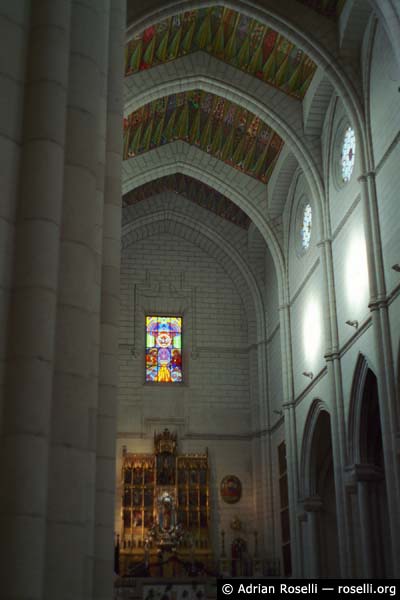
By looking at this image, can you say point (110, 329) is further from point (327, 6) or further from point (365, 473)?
point (327, 6)

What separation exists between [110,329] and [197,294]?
21.4 metres

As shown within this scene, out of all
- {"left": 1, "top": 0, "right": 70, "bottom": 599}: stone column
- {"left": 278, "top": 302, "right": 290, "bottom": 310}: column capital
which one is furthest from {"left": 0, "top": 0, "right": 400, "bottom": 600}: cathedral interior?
{"left": 278, "top": 302, "right": 290, "bottom": 310}: column capital

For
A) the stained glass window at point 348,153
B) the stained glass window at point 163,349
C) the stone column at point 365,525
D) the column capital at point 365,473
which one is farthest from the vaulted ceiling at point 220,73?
the stone column at point 365,525

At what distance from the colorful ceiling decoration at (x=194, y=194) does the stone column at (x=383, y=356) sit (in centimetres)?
1056

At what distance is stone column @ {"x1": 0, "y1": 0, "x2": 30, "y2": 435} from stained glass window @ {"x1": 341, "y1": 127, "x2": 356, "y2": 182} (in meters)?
13.9

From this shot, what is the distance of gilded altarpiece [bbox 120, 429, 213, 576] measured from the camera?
24469 mm

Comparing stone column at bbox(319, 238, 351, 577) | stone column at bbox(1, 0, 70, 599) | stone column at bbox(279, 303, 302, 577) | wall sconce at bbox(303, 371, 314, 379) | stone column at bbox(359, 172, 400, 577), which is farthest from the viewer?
stone column at bbox(279, 303, 302, 577)

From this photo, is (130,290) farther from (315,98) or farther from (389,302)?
(389,302)

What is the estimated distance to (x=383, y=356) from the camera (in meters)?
16.2

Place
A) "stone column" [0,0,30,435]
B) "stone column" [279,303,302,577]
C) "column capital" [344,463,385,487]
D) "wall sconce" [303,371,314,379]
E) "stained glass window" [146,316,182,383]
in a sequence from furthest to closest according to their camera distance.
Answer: "stained glass window" [146,316,182,383] → "stone column" [279,303,302,577] → "wall sconce" [303,371,314,379] → "column capital" [344,463,385,487] → "stone column" [0,0,30,435]

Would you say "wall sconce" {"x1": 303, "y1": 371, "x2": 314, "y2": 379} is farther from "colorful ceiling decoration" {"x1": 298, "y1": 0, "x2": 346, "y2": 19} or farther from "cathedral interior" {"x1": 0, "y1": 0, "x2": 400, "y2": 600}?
"colorful ceiling decoration" {"x1": 298, "y1": 0, "x2": 346, "y2": 19}

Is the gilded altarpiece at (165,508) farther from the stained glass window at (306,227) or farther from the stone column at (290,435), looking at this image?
the stained glass window at (306,227)

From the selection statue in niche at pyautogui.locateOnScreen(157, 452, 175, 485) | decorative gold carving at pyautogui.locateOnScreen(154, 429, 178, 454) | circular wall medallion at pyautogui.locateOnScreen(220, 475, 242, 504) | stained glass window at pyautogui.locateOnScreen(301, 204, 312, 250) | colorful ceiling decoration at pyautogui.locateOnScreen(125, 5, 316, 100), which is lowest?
circular wall medallion at pyautogui.locateOnScreen(220, 475, 242, 504)

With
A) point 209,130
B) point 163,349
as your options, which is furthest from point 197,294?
point 209,130
